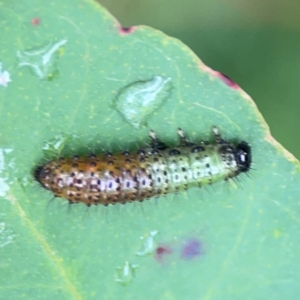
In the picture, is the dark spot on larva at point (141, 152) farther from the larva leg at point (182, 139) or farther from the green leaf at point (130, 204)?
the larva leg at point (182, 139)

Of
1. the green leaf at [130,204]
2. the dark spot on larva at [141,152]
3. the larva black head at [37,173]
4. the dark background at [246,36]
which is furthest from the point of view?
the dark background at [246,36]

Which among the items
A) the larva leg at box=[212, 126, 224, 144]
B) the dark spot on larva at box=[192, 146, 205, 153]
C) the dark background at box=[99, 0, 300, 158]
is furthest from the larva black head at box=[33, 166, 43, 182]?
the dark background at box=[99, 0, 300, 158]

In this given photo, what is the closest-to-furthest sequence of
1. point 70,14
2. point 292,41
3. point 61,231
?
point 70,14 < point 61,231 < point 292,41

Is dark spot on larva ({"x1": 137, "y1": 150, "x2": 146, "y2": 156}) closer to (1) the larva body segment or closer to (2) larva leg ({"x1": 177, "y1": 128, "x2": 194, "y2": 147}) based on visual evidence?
(1) the larva body segment

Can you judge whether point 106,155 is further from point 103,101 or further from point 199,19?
point 199,19

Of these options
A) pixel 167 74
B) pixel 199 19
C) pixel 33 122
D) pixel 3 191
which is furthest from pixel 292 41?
pixel 3 191

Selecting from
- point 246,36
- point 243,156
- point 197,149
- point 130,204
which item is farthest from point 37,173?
point 246,36

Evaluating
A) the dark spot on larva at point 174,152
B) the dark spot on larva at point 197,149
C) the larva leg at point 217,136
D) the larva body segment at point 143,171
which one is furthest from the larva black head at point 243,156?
the dark spot on larva at point 174,152
